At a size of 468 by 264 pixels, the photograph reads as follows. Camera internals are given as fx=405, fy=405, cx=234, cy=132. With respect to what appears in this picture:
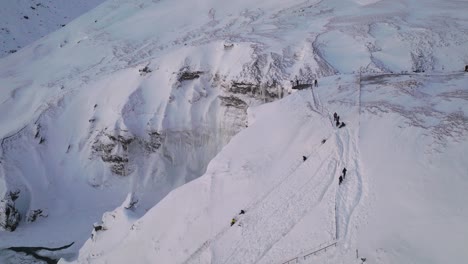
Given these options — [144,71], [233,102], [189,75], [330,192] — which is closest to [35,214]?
[144,71]

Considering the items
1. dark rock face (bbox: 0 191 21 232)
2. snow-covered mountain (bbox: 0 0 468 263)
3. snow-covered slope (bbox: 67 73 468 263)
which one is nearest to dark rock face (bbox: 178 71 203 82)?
snow-covered mountain (bbox: 0 0 468 263)

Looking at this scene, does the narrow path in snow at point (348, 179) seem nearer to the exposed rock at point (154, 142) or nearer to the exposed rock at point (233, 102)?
the exposed rock at point (233, 102)

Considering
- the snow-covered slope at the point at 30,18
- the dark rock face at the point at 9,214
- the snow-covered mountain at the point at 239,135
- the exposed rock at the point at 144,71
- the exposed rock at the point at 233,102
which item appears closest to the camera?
the snow-covered mountain at the point at 239,135

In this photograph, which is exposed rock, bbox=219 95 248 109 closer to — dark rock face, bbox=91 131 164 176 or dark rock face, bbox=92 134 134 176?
dark rock face, bbox=91 131 164 176

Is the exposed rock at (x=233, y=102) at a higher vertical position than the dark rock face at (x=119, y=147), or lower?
higher

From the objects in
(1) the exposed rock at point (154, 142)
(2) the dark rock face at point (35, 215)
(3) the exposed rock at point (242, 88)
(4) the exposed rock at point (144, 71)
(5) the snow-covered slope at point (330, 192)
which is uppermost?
(4) the exposed rock at point (144, 71)

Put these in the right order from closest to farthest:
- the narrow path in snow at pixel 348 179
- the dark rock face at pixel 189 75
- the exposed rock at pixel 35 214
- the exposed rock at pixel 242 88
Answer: the narrow path in snow at pixel 348 179
the exposed rock at pixel 35 214
the exposed rock at pixel 242 88
the dark rock face at pixel 189 75

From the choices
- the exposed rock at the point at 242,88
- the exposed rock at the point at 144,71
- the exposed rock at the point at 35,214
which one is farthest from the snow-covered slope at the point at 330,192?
the exposed rock at the point at 144,71
